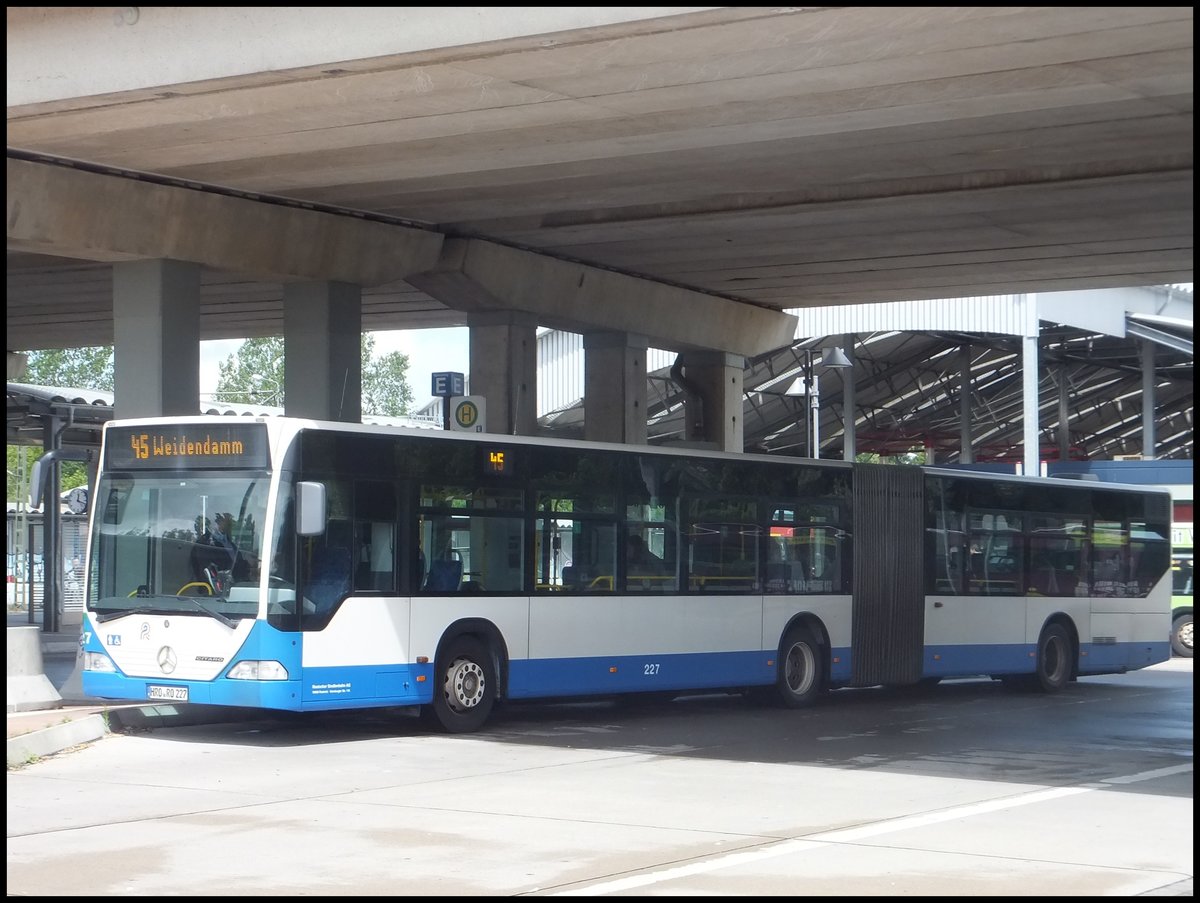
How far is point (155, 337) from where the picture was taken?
62.0 ft

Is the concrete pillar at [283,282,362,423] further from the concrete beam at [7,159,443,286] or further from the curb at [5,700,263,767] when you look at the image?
the curb at [5,700,263,767]

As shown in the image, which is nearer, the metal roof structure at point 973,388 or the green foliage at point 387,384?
the metal roof structure at point 973,388

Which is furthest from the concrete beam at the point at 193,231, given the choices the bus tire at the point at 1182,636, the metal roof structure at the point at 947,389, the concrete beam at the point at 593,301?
the bus tire at the point at 1182,636

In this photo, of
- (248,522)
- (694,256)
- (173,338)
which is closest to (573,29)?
(248,522)

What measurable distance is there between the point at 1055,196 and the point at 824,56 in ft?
26.8

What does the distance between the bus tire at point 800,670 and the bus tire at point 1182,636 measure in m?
14.3

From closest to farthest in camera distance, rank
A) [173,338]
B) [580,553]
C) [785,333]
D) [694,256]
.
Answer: [580,553]
[173,338]
[694,256]
[785,333]

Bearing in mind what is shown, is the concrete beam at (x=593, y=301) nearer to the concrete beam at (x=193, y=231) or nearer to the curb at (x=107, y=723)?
the concrete beam at (x=193, y=231)

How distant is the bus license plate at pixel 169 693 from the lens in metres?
14.7

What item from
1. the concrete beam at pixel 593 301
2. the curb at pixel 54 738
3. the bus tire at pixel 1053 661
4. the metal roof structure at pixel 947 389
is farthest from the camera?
the metal roof structure at pixel 947 389

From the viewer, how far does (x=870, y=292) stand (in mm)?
28484

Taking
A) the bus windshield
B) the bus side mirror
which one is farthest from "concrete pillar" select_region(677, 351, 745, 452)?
the bus side mirror

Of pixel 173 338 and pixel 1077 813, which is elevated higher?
pixel 173 338

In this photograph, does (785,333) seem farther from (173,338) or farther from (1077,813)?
(1077,813)
